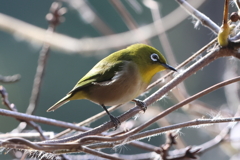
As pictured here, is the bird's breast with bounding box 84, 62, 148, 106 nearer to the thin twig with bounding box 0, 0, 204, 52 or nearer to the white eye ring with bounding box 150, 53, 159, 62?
the white eye ring with bounding box 150, 53, 159, 62

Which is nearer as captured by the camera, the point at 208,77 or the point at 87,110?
the point at 208,77

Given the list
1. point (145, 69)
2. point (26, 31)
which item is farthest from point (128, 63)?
point (26, 31)

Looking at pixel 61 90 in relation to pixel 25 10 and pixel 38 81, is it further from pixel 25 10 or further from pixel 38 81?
pixel 38 81

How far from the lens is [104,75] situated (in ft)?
7.09

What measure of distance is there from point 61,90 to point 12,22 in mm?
4184

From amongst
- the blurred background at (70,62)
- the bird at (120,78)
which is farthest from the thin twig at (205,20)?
the blurred background at (70,62)

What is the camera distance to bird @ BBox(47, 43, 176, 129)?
1999 mm

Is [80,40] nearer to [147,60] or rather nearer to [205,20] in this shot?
[147,60]

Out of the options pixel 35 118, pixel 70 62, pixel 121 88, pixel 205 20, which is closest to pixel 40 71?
pixel 121 88

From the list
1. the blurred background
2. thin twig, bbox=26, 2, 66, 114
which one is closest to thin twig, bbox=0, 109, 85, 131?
thin twig, bbox=26, 2, 66, 114

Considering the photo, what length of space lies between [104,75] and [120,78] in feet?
0.55

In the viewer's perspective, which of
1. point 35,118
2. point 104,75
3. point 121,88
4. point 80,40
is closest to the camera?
point 35,118

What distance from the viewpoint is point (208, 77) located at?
508cm

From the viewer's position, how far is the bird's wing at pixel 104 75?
212 cm
